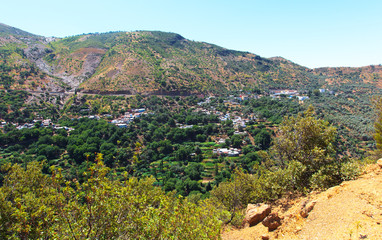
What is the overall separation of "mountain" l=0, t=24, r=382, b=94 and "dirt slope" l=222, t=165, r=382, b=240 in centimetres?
9843

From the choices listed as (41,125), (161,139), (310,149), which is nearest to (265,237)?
(310,149)

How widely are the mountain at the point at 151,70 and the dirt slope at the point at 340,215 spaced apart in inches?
3875

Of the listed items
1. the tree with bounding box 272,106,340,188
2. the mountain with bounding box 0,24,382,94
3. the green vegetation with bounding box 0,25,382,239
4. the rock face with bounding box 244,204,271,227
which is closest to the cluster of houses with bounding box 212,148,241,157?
the green vegetation with bounding box 0,25,382,239

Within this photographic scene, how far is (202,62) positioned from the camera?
148 m

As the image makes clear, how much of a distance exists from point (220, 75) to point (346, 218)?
13539 cm

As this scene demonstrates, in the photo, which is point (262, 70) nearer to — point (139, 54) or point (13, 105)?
point (139, 54)

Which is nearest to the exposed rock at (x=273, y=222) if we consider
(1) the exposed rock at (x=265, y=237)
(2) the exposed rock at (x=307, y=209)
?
(1) the exposed rock at (x=265, y=237)

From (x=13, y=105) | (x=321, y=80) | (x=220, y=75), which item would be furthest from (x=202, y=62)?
(x=13, y=105)

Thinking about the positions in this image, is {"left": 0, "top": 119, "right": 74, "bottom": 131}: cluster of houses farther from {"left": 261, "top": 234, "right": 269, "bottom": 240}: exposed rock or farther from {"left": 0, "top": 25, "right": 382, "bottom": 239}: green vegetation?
{"left": 261, "top": 234, "right": 269, "bottom": 240}: exposed rock

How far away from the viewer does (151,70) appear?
379ft

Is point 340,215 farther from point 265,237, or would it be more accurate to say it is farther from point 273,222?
point 265,237

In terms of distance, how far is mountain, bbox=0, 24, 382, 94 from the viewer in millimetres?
101750

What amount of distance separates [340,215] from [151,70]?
116 meters

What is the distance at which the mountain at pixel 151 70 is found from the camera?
10175 cm
